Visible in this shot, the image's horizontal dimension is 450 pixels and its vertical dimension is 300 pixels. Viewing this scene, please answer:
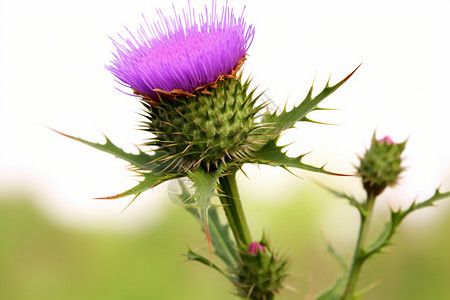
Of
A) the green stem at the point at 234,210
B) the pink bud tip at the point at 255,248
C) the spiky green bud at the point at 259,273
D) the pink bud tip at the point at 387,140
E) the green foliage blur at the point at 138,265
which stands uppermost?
the pink bud tip at the point at 387,140

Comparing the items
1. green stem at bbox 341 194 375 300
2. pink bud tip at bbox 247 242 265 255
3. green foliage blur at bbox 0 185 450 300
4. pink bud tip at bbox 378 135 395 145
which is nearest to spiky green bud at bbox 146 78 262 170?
pink bud tip at bbox 247 242 265 255

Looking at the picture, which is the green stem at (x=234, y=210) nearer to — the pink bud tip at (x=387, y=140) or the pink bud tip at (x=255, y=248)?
the pink bud tip at (x=255, y=248)

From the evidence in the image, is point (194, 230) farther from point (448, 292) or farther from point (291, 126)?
point (291, 126)

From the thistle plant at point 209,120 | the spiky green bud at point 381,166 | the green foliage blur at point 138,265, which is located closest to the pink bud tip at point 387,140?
the spiky green bud at point 381,166

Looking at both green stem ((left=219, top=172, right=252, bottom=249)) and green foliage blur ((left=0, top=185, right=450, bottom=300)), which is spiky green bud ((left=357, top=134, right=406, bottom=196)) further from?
green foliage blur ((left=0, top=185, right=450, bottom=300))

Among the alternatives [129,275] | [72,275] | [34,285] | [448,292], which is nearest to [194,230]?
[129,275]

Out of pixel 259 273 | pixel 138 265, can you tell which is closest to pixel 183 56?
pixel 259 273
